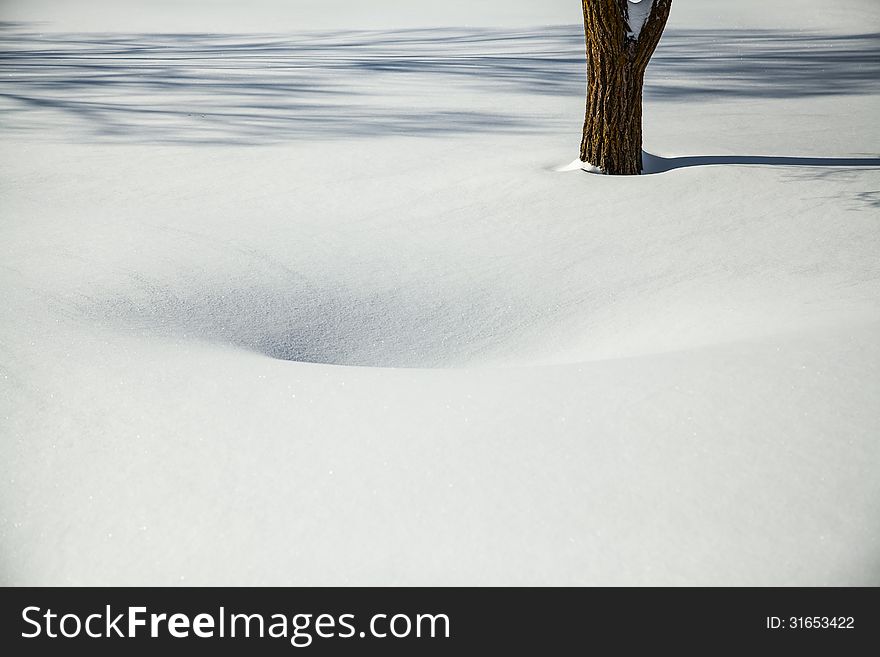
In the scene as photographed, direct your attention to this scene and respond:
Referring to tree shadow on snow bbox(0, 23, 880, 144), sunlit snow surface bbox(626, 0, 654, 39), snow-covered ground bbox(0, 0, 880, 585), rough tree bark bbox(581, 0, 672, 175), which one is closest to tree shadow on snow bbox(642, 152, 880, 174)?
snow-covered ground bbox(0, 0, 880, 585)

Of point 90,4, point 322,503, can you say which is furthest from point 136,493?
point 90,4

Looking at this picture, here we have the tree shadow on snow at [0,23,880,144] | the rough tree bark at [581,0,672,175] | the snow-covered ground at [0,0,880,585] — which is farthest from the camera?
the tree shadow on snow at [0,23,880,144]

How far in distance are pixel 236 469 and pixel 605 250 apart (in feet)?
7.61

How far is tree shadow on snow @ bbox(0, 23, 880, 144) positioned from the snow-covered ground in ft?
0.40

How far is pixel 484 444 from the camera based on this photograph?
2.10 metres

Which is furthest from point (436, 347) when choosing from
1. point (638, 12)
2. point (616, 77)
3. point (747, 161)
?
point (747, 161)

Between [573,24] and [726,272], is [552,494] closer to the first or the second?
[726,272]

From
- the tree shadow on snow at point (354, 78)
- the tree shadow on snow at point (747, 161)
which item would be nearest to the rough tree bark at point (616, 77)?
the tree shadow on snow at point (747, 161)

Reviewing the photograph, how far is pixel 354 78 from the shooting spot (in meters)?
8.68

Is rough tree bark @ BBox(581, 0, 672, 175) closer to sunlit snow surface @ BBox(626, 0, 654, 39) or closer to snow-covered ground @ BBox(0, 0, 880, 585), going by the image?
sunlit snow surface @ BBox(626, 0, 654, 39)

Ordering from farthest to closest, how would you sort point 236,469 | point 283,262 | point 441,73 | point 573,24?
point 573,24 < point 441,73 < point 283,262 < point 236,469

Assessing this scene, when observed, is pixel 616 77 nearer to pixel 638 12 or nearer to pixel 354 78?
pixel 638 12

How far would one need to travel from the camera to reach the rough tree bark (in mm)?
4645

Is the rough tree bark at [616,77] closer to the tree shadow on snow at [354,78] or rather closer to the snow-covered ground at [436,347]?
the snow-covered ground at [436,347]
